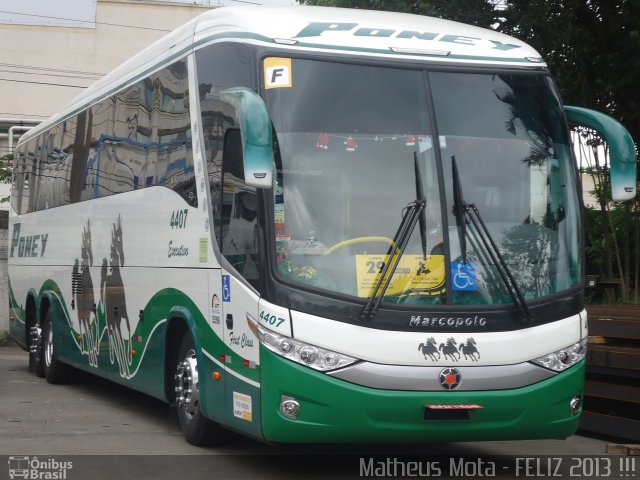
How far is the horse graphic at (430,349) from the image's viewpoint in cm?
816

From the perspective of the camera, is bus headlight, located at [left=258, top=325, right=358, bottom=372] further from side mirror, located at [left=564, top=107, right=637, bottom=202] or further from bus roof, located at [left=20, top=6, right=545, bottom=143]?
side mirror, located at [left=564, top=107, right=637, bottom=202]

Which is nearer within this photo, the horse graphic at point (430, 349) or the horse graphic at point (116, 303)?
the horse graphic at point (430, 349)

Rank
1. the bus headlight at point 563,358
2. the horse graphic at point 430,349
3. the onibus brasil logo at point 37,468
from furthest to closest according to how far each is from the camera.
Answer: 1. the onibus brasil logo at point 37,468
2. the bus headlight at point 563,358
3. the horse graphic at point 430,349

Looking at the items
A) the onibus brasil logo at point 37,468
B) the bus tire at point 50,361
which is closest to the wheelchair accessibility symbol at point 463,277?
the onibus brasil logo at point 37,468

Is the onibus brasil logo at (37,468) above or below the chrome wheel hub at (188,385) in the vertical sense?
below

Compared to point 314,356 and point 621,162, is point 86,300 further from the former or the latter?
point 621,162

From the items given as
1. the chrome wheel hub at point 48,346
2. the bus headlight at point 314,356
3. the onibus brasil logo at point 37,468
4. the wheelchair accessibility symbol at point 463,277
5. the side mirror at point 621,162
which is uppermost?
the side mirror at point 621,162

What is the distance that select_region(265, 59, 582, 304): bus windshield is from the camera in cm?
830

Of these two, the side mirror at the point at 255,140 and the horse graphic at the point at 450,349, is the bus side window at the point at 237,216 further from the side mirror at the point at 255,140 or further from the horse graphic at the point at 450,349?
the horse graphic at the point at 450,349


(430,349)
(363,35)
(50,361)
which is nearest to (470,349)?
(430,349)

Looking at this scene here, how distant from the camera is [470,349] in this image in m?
8.26

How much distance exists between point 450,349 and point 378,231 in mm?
965

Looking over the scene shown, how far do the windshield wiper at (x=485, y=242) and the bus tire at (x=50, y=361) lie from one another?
8.97 meters

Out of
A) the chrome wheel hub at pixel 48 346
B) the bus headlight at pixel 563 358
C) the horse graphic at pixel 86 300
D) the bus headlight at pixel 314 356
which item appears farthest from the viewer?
the chrome wheel hub at pixel 48 346
